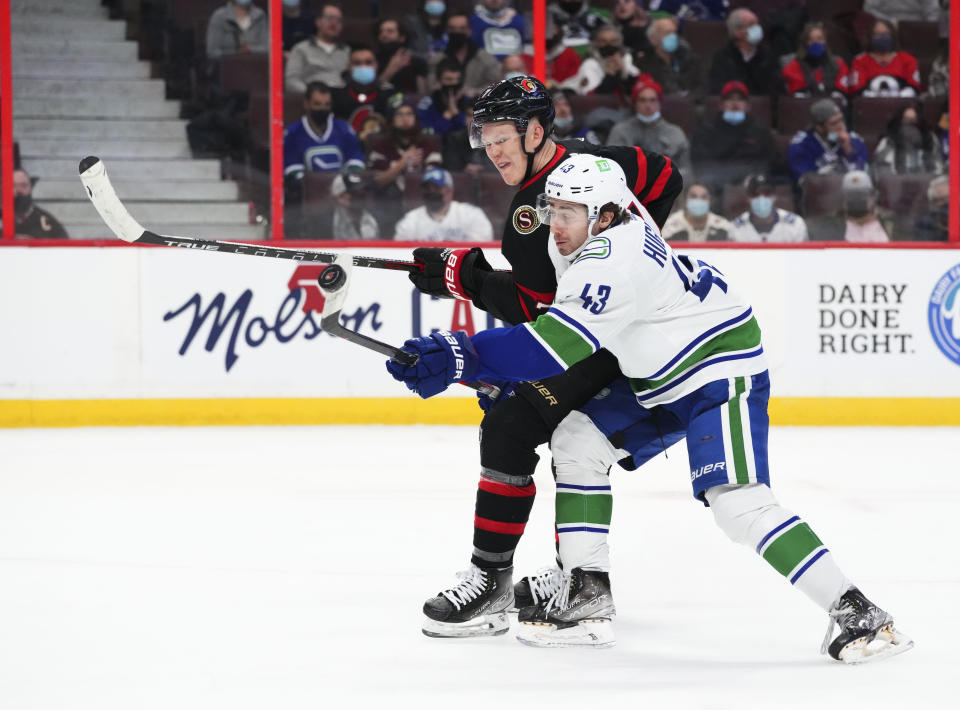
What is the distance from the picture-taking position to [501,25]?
5.99m

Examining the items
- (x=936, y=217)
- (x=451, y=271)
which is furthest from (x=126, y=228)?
(x=936, y=217)

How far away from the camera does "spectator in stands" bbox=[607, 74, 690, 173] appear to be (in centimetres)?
599

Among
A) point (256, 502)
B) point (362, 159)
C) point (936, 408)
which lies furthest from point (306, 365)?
point (936, 408)

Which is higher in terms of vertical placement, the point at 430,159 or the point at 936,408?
the point at 430,159

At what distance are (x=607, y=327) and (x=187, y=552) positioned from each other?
153 centimetres

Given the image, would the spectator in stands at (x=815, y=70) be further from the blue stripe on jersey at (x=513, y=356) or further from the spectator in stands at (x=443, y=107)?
the blue stripe on jersey at (x=513, y=356)

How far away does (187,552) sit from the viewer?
3326 millimetres

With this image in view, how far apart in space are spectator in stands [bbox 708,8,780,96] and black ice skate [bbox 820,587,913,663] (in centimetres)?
420

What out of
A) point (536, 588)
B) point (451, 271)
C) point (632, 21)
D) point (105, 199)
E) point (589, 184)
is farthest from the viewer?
point (632, 21)

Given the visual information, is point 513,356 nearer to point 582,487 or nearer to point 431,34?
point 582,487

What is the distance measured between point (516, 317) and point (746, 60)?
12.6 ft

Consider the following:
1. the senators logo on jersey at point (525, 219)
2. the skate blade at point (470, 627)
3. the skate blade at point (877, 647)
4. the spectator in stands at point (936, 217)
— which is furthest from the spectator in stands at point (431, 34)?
the skate blade at point (877, 647)

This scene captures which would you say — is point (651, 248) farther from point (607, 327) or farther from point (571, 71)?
point (571, 71)

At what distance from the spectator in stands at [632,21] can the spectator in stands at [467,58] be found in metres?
0.74
